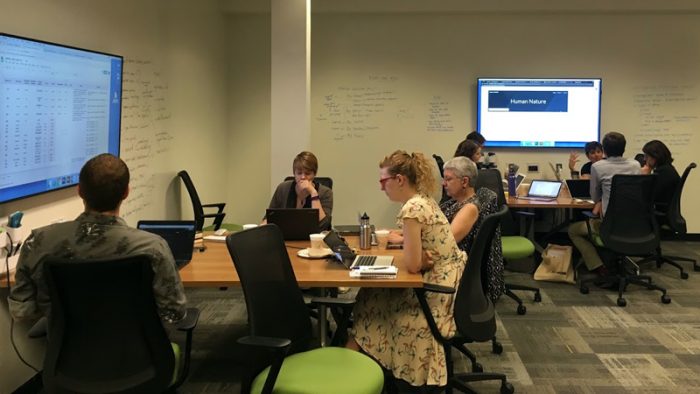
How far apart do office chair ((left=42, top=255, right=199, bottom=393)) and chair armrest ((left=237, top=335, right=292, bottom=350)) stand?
29 centimetres

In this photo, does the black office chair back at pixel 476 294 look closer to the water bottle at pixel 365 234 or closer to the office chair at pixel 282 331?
the office chair at pixel 282 331

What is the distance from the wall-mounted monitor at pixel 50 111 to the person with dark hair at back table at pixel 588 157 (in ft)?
15.1

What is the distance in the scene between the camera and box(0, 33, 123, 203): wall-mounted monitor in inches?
104

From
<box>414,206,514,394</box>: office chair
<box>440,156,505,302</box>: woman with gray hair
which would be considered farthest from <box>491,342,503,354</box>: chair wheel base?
<box>414,206,514,394</box>: office chair

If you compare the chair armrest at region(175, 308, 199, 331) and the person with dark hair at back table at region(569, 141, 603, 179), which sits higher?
the person with dark hair at back table at region(569, 141, 603, 179)

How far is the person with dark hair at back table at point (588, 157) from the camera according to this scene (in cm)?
607

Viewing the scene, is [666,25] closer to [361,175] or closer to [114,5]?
[361,175]

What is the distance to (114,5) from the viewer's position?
3805 mm

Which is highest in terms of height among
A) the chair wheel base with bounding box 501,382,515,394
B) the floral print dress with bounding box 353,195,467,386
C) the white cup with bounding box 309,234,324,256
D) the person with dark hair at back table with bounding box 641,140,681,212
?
the person with dark hair at back table with bounding box 641,140,681,212

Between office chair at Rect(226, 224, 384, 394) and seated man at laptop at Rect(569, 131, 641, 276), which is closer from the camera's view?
office chair at Rect(226, 224, 384, 394)

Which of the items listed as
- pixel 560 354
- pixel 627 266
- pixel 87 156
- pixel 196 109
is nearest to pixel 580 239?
pixel 627 266

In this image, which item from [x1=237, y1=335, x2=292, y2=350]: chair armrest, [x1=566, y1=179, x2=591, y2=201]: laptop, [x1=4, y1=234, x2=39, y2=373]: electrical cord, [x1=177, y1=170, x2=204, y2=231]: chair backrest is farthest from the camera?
[x1=566, y1=179, x2=591, y2=201]: laptop

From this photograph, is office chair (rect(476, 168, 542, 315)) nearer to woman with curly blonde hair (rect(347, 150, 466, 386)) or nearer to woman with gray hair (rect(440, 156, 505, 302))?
woman with gray hair (rect(440, 156, 505, 302))

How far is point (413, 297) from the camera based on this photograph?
2658mm
